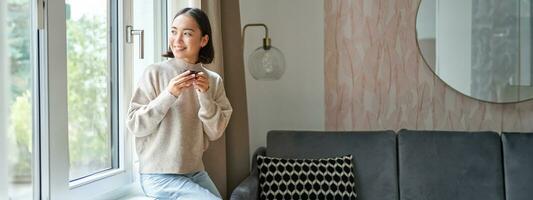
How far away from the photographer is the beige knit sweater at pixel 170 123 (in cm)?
191

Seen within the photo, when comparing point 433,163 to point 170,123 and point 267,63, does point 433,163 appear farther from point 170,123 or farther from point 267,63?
point 170,123

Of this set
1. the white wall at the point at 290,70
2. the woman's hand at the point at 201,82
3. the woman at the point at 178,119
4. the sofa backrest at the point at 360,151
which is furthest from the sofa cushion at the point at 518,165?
the woman's hand at the point at 201,82

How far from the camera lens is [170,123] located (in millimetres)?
1928

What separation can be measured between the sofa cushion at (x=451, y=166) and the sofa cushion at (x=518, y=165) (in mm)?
32

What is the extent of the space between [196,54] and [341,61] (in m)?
1.25

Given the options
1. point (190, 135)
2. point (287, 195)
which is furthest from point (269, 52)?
point (190, 135)

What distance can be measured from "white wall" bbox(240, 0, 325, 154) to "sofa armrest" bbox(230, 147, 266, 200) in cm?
38

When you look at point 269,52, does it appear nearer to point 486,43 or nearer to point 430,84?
point 430,84

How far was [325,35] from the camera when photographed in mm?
3055

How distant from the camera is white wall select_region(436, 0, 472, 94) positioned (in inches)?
113

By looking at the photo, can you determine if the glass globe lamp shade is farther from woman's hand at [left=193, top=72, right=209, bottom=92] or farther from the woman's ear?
woman's hand at [left=193, top=72, right=209, bottom=92]

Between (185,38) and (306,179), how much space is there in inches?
37.6

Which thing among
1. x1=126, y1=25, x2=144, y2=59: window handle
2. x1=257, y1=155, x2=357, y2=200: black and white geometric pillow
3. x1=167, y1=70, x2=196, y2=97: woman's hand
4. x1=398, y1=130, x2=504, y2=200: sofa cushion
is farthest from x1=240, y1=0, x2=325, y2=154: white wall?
x1=167, y1=70, x2=196, y2=97: woman's hand

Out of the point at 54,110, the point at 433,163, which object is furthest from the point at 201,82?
the point at 433,163
